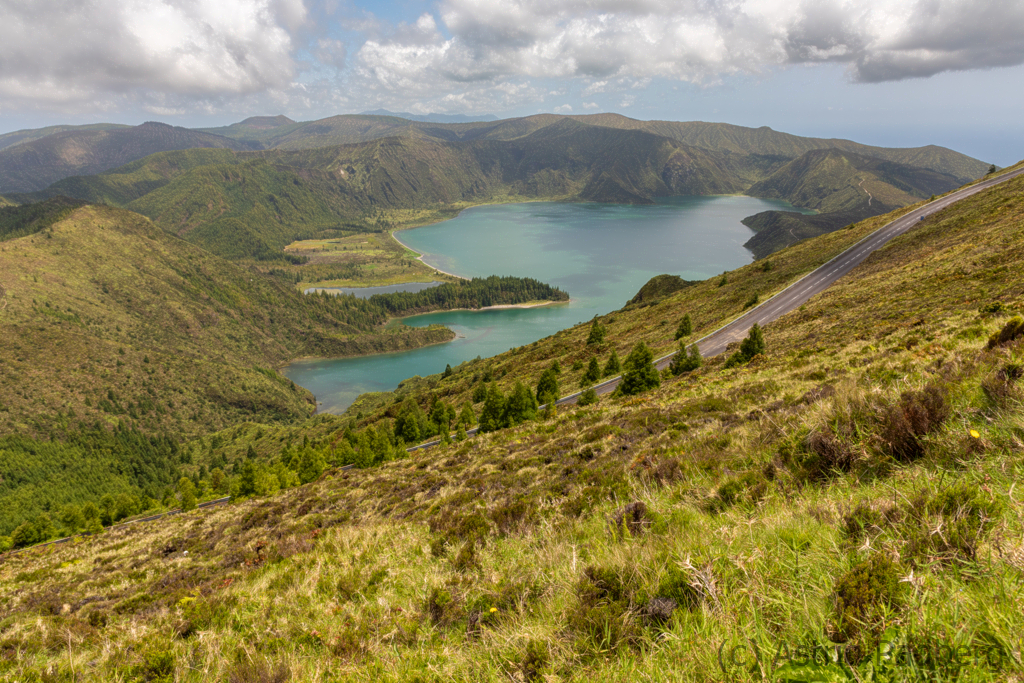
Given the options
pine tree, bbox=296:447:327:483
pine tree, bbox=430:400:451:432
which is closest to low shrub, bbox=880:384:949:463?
pine tree, bbox=430:400:451:432

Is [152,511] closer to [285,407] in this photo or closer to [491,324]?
[285,407]

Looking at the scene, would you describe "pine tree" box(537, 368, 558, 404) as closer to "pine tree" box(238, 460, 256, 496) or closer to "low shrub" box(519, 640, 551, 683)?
"pine tree" box(238, 460, 256, 496)

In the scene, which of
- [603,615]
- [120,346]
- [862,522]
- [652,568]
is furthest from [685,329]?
[120,346]

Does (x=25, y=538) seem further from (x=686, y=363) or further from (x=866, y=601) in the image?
(x=866, y=601)

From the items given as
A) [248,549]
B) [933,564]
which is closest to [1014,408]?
[933,564]

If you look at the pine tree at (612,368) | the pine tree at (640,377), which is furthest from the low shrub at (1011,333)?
the pine tree at (612,368)
